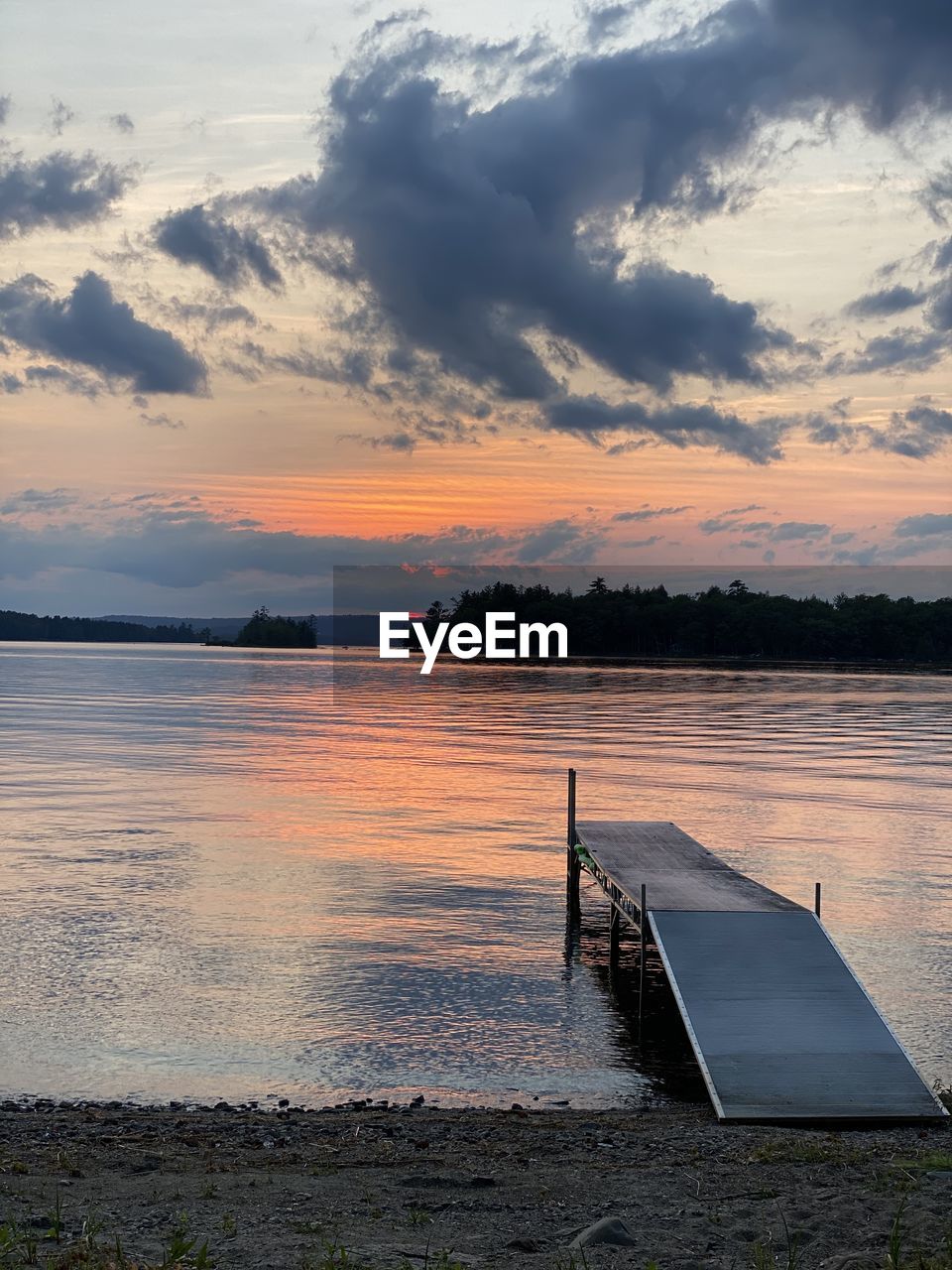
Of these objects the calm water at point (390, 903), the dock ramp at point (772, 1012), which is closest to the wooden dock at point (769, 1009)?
the dock ramp at point (772, 1012)

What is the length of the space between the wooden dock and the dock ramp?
16mm

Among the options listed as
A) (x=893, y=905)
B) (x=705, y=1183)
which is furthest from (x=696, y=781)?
(x=705, y=1183)

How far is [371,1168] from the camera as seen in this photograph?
13.1m

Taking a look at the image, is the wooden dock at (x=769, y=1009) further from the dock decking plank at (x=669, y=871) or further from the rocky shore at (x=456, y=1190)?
the rocky shore at (x=456, y=1190)

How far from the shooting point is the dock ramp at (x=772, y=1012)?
15.6 metres

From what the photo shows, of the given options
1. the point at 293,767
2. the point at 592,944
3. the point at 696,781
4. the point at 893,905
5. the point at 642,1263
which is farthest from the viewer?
the point at 293,767

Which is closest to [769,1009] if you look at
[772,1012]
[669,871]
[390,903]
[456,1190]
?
[772,1012]

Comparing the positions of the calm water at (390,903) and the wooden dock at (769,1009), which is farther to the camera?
the calm water at (390,903)

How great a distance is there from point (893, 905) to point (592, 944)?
7.76 m

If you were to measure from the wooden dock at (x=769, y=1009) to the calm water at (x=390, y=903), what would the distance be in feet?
4.27

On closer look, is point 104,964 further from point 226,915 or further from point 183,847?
point 183,847

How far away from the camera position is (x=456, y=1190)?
12.4 metres

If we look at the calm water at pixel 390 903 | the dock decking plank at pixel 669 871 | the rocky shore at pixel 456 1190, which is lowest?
the calm water at pixel 390 903

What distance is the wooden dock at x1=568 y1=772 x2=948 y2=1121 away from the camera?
15.6 metres
